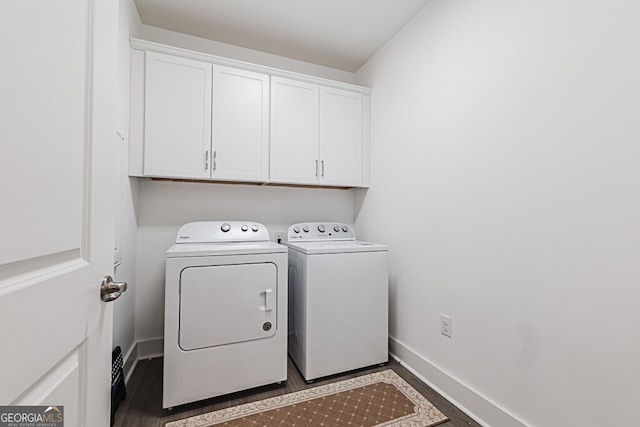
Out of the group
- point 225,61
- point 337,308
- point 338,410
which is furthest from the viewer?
point 225,61

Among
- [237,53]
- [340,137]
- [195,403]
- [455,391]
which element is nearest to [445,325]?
[455,391]

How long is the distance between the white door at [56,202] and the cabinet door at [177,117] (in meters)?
1.32

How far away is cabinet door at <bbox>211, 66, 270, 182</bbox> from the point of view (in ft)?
7.05

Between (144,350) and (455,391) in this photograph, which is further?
(144,350)

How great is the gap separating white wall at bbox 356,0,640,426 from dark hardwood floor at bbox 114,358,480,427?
0.10 metres

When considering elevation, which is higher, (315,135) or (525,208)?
(315,135)

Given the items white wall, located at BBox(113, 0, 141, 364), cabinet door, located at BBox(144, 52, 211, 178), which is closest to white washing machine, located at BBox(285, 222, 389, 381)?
cabinet door, located at BBox(144, 52, 211, 178)

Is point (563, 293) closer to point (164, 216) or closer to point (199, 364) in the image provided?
point (199, 364)

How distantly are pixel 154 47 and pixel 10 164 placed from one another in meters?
2.01

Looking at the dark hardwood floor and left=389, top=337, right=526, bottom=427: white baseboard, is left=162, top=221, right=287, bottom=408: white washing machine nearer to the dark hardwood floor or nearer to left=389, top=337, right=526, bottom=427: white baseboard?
the dark hardwood floor

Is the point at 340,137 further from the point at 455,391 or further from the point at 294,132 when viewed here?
the point at 455,391

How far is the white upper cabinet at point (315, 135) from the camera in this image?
2342 mm

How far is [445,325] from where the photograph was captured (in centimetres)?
179
